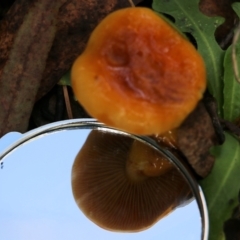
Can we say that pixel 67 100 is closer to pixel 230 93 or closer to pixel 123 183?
pixel 123 183

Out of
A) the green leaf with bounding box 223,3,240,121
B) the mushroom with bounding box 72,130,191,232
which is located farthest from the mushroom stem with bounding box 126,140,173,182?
the green leaf with bounding box 223,3,240,121

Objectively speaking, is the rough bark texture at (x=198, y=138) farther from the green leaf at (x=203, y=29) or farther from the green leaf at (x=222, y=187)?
the green leaf at (x=203, y=29)

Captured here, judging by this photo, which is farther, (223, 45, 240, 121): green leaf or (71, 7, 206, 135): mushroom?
(223, 45, 240, 121): green leaf

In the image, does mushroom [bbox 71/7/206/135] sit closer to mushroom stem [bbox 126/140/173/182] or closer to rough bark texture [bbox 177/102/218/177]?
rough bark texture [bbox 177/102/218/177]

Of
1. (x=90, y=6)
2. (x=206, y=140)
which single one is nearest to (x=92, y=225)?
(x=206, y=140)

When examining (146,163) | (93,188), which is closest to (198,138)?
(146,163)

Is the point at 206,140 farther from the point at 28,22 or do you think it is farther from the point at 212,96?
the point at 28,22

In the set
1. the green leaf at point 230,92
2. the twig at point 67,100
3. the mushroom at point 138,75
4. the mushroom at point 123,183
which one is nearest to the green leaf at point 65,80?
the twig at point 67,100
